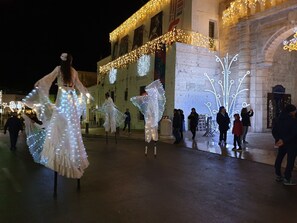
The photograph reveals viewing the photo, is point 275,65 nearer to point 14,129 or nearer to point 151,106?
point 151,106

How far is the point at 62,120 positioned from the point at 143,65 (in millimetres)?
23086

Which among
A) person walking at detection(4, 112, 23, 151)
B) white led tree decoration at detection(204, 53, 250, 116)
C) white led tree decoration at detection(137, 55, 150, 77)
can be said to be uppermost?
white led tree decoration at detection(137, 55, 150, 77)

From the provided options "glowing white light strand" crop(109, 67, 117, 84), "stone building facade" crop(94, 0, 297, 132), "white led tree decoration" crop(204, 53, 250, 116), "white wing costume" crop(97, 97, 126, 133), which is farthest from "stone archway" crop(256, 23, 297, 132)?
"glowing white light strand" crop(109, 67, 117, 84)

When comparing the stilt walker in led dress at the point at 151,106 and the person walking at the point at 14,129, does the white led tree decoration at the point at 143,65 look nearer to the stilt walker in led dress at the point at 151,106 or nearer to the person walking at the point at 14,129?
the person walking at the point at 14,129

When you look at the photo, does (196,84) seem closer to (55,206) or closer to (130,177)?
(130,177)

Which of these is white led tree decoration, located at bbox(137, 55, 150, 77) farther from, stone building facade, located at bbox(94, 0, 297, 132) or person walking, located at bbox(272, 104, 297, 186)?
person walking, located at bbox(272, 104, 297, 186)

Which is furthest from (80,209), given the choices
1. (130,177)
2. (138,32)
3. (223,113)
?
(138,32)

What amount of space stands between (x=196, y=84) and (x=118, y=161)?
14157 millimetres

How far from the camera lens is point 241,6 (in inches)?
829

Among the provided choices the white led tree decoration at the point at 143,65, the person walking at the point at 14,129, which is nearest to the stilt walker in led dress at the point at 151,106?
the person walking at the point at 14,129

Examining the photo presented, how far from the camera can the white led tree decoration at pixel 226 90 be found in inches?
837

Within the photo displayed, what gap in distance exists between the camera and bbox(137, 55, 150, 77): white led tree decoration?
2782cm

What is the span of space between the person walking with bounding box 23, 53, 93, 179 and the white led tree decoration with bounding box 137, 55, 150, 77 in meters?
21.8

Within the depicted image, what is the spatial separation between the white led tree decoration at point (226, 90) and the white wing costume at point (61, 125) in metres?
16.4
